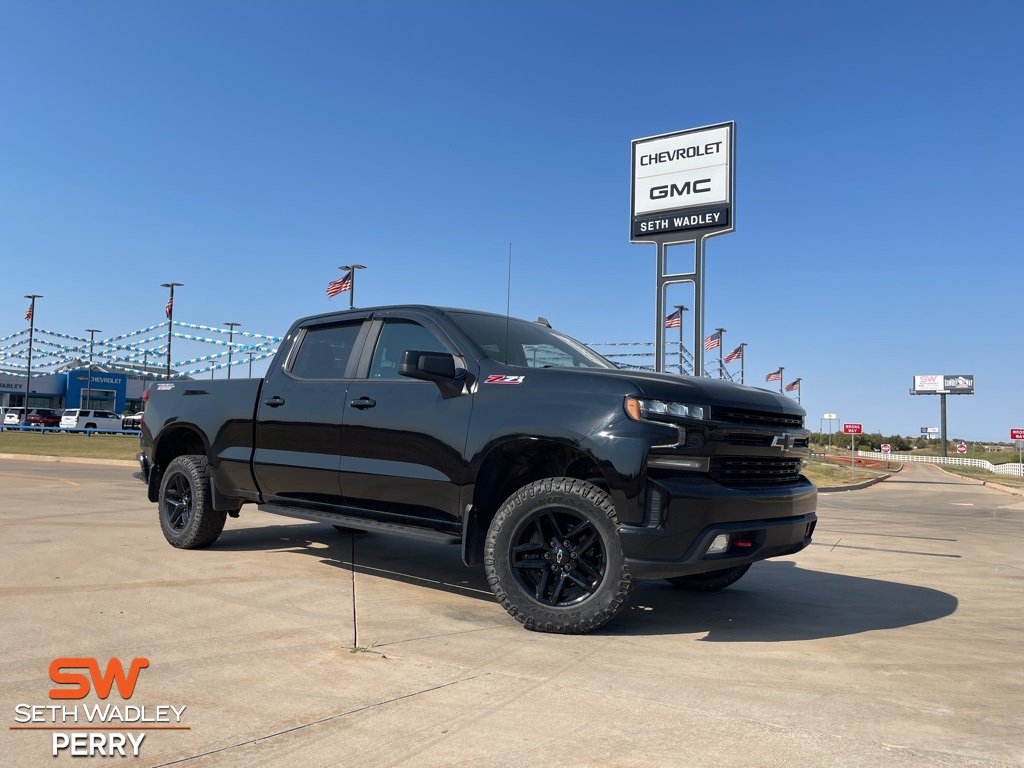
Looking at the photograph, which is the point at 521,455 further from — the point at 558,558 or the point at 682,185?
the point at 682,185

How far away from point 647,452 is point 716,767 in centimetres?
182

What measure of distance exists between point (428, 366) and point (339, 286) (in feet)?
84.9

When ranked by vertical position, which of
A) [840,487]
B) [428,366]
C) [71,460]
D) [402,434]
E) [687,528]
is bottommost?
[840,487]

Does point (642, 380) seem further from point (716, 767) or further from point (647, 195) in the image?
point (647, 195)

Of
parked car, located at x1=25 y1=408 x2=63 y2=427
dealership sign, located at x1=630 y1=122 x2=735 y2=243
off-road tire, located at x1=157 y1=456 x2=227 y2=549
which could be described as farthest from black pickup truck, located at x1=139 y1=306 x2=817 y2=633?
parked car, located at x1=25 y1=408 x2=63 y2=427

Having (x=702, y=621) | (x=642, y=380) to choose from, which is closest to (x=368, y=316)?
(x=642, y=380)

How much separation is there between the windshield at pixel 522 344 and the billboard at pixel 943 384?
130 m

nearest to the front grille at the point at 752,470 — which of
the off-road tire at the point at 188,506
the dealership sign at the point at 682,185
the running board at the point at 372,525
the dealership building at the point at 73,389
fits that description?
the running board at the point at 372,525

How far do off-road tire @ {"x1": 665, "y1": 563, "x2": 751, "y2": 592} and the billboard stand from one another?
12984 centimetres

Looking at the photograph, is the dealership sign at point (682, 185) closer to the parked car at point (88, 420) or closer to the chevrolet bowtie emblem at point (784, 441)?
the chevrolet bowtie emblem at point (784, 441)

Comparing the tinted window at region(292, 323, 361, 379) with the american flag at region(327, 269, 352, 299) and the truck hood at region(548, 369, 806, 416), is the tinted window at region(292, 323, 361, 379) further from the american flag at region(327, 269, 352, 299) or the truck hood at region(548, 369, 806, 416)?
the american flag at region(327, 269, 352, 299)

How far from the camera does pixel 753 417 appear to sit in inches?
183

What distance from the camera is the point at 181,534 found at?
6879mm

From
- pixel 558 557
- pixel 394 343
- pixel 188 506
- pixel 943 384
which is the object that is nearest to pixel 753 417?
pixel 558 557
